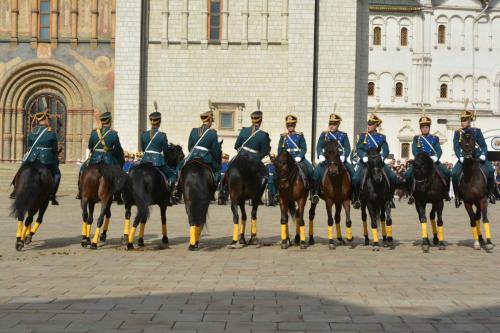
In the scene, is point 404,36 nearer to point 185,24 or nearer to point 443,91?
point 443,91

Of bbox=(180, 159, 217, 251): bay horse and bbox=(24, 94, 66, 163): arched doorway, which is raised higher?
bbox=(24, 94, 66, 163): arched doorway

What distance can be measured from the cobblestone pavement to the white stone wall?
20.2 meters

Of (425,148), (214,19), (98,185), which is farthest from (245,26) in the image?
(98,185)

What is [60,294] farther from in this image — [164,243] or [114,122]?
[114,122]

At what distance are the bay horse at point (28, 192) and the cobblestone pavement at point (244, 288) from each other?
414mm

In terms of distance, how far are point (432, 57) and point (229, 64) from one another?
1586 inches

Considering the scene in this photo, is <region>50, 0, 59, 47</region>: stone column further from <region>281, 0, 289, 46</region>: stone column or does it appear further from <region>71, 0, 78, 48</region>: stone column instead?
<region>281, 0, 289, 46</region>: stone column

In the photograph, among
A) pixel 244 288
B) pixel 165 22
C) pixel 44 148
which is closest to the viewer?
pixel 244 288

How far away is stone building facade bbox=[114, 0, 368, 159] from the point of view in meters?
34.7

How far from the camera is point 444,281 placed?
9.58 meters

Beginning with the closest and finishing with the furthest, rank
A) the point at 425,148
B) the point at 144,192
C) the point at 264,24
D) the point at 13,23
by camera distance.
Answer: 1. the point at 144,192
2. the point at 425,148
3. the point at 264,24
4. the point at 13,23

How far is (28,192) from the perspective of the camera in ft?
41.9

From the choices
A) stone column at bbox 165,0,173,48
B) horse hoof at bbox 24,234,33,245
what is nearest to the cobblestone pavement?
horse hoof at bbox 24,234,33,245

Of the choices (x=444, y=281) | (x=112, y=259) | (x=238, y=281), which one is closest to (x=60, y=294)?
(x=238, y=281)
